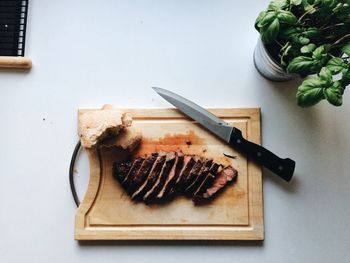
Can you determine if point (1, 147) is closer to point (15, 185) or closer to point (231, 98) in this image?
point (15, 185)

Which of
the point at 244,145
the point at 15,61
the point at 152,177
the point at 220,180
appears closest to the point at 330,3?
the point at 244,145

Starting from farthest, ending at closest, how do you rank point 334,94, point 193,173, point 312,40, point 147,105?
point 147,105 < point 193,173 < point 312,40 < point 334,94

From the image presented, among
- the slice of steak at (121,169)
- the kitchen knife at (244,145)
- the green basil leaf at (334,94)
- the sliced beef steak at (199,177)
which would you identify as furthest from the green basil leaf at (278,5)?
the slice of steak at (121,169)

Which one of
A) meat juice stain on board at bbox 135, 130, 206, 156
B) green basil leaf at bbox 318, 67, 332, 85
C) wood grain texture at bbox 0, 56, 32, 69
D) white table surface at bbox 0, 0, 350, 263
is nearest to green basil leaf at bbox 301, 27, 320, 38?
green basil leaf at bbox 318, 67, 332, 85

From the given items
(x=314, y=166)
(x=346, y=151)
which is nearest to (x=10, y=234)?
(x=314, y=166)

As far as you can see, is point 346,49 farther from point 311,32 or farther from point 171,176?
point 171,176

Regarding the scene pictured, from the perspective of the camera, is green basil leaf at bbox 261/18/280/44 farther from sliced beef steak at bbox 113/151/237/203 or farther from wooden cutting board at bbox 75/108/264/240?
sliced beef steak at bbox 113/151/237/203
